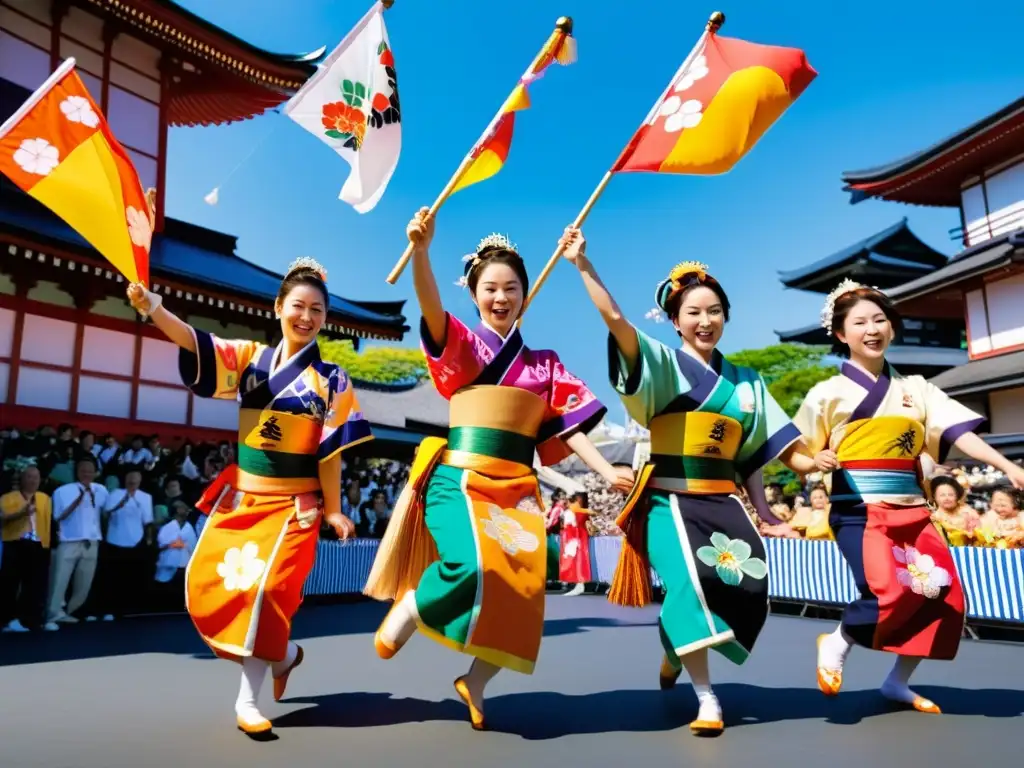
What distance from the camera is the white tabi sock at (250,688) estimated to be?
3277 mm

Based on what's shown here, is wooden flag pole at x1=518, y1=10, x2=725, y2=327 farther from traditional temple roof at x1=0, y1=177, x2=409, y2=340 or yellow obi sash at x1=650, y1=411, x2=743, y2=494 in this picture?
traditional temple roof at x1=0, y1=177, x2=409, y2=340

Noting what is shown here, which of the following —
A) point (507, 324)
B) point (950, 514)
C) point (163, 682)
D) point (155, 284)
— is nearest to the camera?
point (507, 324)

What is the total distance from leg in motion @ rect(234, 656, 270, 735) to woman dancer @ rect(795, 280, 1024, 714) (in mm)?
2608

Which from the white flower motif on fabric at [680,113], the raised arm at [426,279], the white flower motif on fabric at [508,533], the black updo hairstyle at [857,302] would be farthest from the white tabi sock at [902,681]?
the white flower motif on fabric at [680,113]

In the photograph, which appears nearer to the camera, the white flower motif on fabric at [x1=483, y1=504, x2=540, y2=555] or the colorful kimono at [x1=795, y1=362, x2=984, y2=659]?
the white flower motif on fabric at [x1=483, y1=504, x2=540, y2=555]

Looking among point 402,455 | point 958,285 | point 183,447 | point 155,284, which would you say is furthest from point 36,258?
point 958,285

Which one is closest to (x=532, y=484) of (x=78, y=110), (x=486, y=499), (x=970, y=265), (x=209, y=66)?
(x=486, y=499)

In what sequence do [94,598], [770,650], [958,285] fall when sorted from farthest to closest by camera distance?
[958,285] → [94,598] → [770,650]

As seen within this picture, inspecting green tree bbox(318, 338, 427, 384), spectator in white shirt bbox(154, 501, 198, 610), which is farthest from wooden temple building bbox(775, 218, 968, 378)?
green tree bbox(318, 338, 427, 384)

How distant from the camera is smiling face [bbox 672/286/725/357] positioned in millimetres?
3902

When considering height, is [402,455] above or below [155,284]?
below

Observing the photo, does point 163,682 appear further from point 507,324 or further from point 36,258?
point 36,258

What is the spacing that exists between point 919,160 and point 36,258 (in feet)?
58.2

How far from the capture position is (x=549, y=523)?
48.8ft
